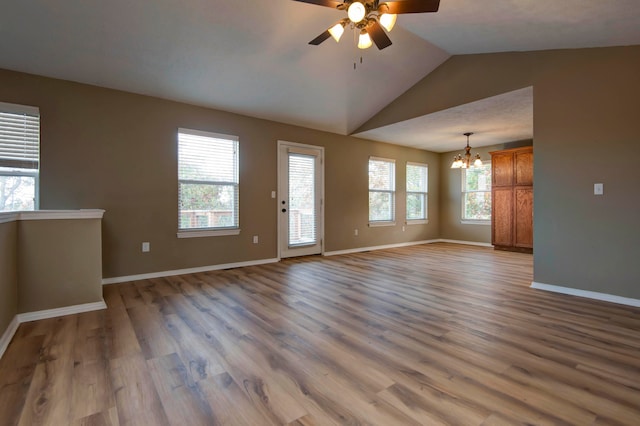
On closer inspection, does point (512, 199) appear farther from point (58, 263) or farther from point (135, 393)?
point (58, 263)

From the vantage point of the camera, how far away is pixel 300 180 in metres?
5.68

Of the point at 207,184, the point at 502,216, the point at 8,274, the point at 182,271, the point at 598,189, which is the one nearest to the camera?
the point at 8,274

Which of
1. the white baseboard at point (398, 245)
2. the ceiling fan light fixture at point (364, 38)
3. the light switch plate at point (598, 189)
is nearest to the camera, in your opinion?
the ceiling fan light fixture at point (364, 38)

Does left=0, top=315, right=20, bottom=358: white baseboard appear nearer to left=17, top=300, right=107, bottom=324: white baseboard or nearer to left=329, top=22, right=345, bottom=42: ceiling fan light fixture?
left=17, top=300, right=107, bottom=324: white baseboard

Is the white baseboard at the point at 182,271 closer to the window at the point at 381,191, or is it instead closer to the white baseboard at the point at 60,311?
the white baseboard at the point at 60,311

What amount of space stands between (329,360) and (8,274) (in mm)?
2586

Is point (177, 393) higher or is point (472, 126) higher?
point (472, 126)

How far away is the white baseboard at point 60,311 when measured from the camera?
2674mm

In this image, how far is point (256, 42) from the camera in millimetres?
3447

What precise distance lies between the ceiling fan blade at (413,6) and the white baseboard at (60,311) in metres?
3.74

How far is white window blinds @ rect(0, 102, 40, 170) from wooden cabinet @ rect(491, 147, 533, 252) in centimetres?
768

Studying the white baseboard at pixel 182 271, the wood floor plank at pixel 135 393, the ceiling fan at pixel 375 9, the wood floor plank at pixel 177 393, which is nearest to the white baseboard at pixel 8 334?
the wood floor plank at pixel 135 393

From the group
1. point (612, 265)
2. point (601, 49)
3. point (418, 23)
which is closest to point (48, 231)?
point (418, 23)

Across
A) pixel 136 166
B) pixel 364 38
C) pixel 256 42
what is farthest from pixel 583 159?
pixel 136 166
